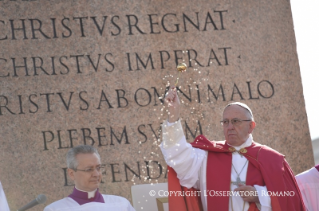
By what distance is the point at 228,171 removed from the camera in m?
6.69

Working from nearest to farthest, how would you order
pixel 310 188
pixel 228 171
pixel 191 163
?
1. pixel 191 163
2. pixel 228 171
3. pixel 310 188

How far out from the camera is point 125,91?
28.0 feet

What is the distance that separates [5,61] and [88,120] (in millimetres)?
1152

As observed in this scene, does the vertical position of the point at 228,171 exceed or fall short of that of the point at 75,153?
it falls short

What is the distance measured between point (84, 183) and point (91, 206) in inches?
7.7

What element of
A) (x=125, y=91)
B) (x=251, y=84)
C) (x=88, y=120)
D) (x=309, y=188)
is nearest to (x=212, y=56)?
(x=251, y=84)

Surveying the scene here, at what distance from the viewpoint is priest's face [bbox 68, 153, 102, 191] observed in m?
5.98

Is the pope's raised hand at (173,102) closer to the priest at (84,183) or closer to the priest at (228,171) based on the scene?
the priest at (228,171)

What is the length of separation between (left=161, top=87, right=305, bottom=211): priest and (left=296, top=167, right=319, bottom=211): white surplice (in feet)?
2.16

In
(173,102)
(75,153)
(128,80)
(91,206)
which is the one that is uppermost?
(128,80)

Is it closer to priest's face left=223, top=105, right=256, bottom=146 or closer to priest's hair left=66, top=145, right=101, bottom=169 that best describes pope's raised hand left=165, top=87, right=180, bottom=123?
priest's face left=223, top=105, right=256, bottom=146

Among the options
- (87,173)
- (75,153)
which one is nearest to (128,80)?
(75,153)

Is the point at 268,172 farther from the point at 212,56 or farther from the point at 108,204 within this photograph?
the point at 212,56

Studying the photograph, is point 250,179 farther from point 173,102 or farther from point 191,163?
point 173,102
